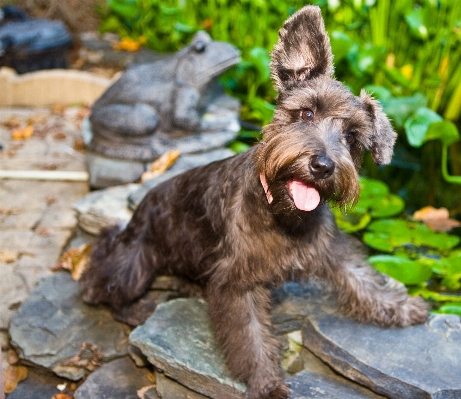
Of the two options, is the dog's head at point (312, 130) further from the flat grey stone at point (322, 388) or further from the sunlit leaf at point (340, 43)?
the sunlit leaf at point (340, 43)

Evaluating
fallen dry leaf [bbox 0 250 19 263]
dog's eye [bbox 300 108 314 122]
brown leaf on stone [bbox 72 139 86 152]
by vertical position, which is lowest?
fallen dry leaf [bbox 0 250 19 263]

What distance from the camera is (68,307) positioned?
411 centimetres

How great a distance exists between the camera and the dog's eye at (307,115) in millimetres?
2895

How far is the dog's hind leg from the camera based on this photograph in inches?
138

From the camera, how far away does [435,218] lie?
5250 millimetres

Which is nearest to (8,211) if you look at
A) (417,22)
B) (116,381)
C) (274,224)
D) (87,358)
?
(87,358)

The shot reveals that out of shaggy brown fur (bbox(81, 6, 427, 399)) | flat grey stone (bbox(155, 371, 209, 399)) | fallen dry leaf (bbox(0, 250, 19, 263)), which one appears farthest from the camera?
fallen dry leaf (bbox(0, 250, 19, 263))

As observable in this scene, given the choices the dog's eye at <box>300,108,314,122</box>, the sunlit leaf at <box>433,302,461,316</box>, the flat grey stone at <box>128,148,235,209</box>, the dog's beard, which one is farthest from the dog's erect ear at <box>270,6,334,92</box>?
the flat grey stone at <box>128,148,235,209</box>

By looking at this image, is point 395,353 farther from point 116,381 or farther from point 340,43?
point 340,43

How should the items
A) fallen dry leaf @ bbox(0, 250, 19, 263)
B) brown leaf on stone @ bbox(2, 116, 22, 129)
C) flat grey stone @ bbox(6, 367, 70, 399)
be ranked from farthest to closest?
brown leaf on stone @ bbox(2, 116, 22, 129)
fallen dry leaf @ bbox(0, 250, 19, 263)
flat grey stone @ bbox(6, 367, 70, 399)

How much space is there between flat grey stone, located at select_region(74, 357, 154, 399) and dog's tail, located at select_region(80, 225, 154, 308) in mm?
405

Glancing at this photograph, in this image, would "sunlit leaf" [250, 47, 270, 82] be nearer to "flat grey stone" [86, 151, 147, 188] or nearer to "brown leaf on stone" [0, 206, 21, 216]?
"flat grey stone" [86, 151, 147, 188]

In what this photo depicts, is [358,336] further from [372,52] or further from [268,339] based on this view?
[372,52]

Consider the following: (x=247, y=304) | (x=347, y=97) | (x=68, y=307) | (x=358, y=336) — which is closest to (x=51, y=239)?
(x=68, y=307)
